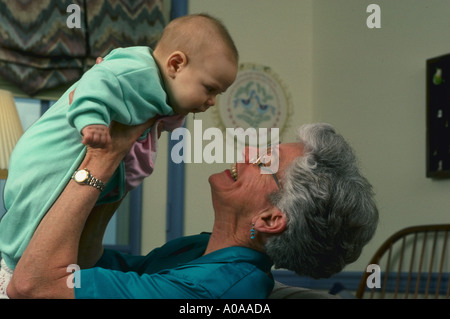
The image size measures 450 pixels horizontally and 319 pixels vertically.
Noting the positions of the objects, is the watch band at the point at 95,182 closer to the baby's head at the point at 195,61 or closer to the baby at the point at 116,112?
the baby at the point at 116,112

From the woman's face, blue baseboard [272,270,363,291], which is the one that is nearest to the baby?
the woman's face

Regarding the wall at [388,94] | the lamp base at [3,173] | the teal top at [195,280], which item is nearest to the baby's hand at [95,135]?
the teal top at [195,280]

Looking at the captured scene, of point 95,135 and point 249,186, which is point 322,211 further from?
point 95,135

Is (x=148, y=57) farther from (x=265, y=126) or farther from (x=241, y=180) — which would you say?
(x=265, y=126)

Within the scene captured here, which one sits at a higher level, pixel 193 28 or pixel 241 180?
pixel 193 28

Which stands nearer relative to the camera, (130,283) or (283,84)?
(130,283)

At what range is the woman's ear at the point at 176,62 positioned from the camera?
1414 mm

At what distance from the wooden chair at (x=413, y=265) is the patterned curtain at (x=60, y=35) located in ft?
5.34

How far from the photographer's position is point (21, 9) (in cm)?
310

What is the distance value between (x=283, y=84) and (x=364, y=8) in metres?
0.64

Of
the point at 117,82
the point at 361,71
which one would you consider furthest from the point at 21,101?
the point at 117,82

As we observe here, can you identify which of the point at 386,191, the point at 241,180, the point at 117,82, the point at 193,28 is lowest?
the point at 386,191

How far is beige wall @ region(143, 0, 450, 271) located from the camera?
3354mm
